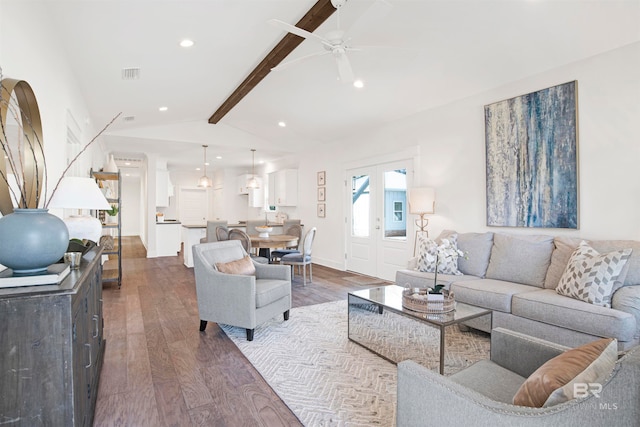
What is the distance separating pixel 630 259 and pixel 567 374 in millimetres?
2303

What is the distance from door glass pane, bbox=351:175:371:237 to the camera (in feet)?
20.3

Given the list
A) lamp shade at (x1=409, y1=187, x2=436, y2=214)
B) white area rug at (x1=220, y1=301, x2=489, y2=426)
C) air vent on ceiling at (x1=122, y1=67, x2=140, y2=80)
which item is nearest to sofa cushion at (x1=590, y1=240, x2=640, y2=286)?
white area rug at (x1=220, y1=301, x2=489, y2=426)

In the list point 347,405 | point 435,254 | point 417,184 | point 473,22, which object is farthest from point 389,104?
point 347,405

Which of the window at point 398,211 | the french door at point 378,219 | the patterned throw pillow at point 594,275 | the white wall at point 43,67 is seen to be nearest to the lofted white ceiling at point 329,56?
the white wall at point 43,67

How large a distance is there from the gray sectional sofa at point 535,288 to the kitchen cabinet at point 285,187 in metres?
4.68

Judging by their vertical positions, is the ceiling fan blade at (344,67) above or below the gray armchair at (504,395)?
above

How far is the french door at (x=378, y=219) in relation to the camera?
546 centimetres

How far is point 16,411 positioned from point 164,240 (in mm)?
7771

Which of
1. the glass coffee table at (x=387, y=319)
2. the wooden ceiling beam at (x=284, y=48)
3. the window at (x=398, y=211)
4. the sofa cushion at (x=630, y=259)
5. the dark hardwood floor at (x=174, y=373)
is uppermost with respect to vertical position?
the wooden ceiling beam at (x=284, y=48)

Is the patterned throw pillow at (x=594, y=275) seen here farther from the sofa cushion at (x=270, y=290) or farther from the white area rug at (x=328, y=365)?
the sofa cushion at (x=270, y=290)

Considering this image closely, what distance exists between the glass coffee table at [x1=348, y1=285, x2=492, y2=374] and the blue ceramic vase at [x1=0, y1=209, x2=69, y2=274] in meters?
2.18

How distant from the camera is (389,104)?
5027 mm

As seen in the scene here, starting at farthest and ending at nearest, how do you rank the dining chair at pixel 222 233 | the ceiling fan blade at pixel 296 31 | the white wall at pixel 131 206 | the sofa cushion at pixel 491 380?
the white wall at pixel 131 206 → the dining chair at pixel 222 233 → the ceiling fan blade at pixel 296 31 → the sofa cushion at pixel 491 380

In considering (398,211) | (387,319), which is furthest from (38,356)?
(398,211)
